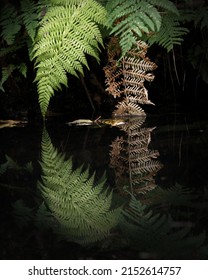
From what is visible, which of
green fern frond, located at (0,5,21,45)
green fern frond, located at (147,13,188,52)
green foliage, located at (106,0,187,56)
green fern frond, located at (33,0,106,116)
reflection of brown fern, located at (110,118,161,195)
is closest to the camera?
reflection of brown fern, located at (110,118,161,195)

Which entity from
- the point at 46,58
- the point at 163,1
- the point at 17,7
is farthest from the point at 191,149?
the point at 17,7

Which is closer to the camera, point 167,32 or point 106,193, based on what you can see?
point 106,193

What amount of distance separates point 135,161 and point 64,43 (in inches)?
41.6

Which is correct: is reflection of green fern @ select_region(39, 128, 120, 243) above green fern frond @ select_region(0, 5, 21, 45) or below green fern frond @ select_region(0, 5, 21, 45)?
below

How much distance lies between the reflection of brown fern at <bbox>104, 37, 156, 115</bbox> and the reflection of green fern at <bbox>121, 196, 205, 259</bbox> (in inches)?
63.2

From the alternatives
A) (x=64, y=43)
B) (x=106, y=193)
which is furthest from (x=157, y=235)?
(x=64, y=43)

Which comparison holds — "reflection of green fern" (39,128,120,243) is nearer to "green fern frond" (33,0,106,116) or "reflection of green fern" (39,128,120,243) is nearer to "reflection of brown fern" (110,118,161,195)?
"reflection of brown fern" (110,118,161,195)

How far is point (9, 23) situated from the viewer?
3.08 m

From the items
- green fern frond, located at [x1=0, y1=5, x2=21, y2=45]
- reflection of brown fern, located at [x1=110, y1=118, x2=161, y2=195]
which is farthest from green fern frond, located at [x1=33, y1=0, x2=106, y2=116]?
reflection of brown fern, located at [x1=110, y1=118, x2=161, y2=195]

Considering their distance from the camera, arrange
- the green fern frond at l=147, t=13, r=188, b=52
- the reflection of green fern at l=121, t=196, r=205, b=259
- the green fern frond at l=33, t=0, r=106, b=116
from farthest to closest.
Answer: the green fern frond at l=147, t=13, r=188, b=52
the green fern frond at l=33, t=0, r=106, b=116
the reflection of green fern at l=121, t=196, r=205, b=259

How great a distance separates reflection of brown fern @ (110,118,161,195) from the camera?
185 cm

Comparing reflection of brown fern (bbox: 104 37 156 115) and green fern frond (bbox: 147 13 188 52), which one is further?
reflection of brown fern (bbox: 104 37 156 115)

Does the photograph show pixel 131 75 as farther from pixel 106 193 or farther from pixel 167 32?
pixel 106 193
